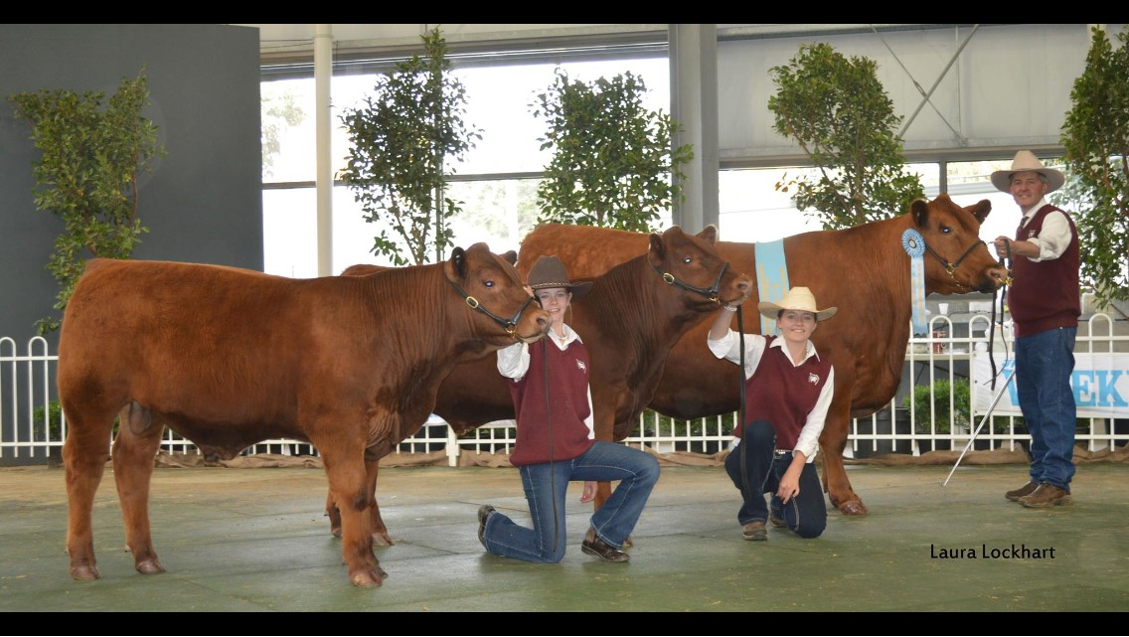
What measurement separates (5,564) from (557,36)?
15865 mm

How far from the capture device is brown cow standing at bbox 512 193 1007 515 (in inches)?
245

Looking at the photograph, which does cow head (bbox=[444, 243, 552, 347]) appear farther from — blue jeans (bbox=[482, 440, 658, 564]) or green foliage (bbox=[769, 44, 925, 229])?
green foliage (bbox=[769, 44, 925, 229])

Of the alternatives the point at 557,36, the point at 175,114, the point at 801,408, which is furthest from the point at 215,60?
the point at 801,408

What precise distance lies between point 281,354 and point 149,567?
1.16m

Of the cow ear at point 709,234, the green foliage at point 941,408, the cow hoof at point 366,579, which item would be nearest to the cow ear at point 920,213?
the cow ear at point 709,234

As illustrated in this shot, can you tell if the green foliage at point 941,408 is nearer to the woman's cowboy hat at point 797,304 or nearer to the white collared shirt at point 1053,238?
the white collared shirt at point 1053,238

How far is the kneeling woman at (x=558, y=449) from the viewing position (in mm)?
4785

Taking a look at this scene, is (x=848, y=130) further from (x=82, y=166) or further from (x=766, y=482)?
(x=82, y=166)

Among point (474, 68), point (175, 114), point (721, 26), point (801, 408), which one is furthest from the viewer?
point (474, 68)

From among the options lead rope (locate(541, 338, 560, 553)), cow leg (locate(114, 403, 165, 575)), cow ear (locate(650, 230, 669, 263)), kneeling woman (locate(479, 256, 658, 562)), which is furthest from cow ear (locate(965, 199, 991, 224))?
cow leg (locate(114, 403, 165, 575))

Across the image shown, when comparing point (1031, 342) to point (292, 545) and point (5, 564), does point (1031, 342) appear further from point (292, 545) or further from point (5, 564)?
point (5, 564)

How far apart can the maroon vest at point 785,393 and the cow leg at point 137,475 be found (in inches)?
109

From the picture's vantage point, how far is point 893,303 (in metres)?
6.47

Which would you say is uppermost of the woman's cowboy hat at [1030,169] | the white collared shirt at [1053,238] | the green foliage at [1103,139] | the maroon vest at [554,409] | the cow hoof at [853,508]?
the green foliage at [1103,139]
